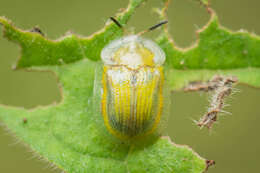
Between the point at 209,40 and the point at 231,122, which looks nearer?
the point at 209,40

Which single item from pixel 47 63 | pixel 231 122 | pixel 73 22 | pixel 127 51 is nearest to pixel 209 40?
pixel 127 51

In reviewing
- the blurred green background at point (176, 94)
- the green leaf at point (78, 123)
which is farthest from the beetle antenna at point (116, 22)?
the blurred green background at point (176, 94)

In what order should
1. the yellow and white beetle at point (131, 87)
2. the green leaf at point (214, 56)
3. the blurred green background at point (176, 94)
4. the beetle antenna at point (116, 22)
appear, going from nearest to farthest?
the yellow and white beetle at point (131, 87), the beetle antenna at point (116, 22), the green leaf at point (214, 56), the blurred green background at point (176, 94)

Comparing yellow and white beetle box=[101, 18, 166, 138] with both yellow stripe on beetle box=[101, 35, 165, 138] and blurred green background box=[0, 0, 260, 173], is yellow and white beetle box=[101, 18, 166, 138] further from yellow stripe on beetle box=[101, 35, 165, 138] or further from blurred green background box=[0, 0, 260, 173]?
blurred green background box=[0, 0, 260, 173]

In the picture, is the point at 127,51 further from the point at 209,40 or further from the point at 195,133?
the point at 195,133

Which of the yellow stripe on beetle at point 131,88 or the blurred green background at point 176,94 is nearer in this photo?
the yellow stripe on beetle at point 131,88

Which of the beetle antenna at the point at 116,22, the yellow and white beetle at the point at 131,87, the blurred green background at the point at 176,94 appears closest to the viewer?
the yellow and white beetle at the point at 131,87

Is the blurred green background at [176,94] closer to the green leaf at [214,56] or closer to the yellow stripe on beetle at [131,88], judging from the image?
the green leaf at [214,56]
